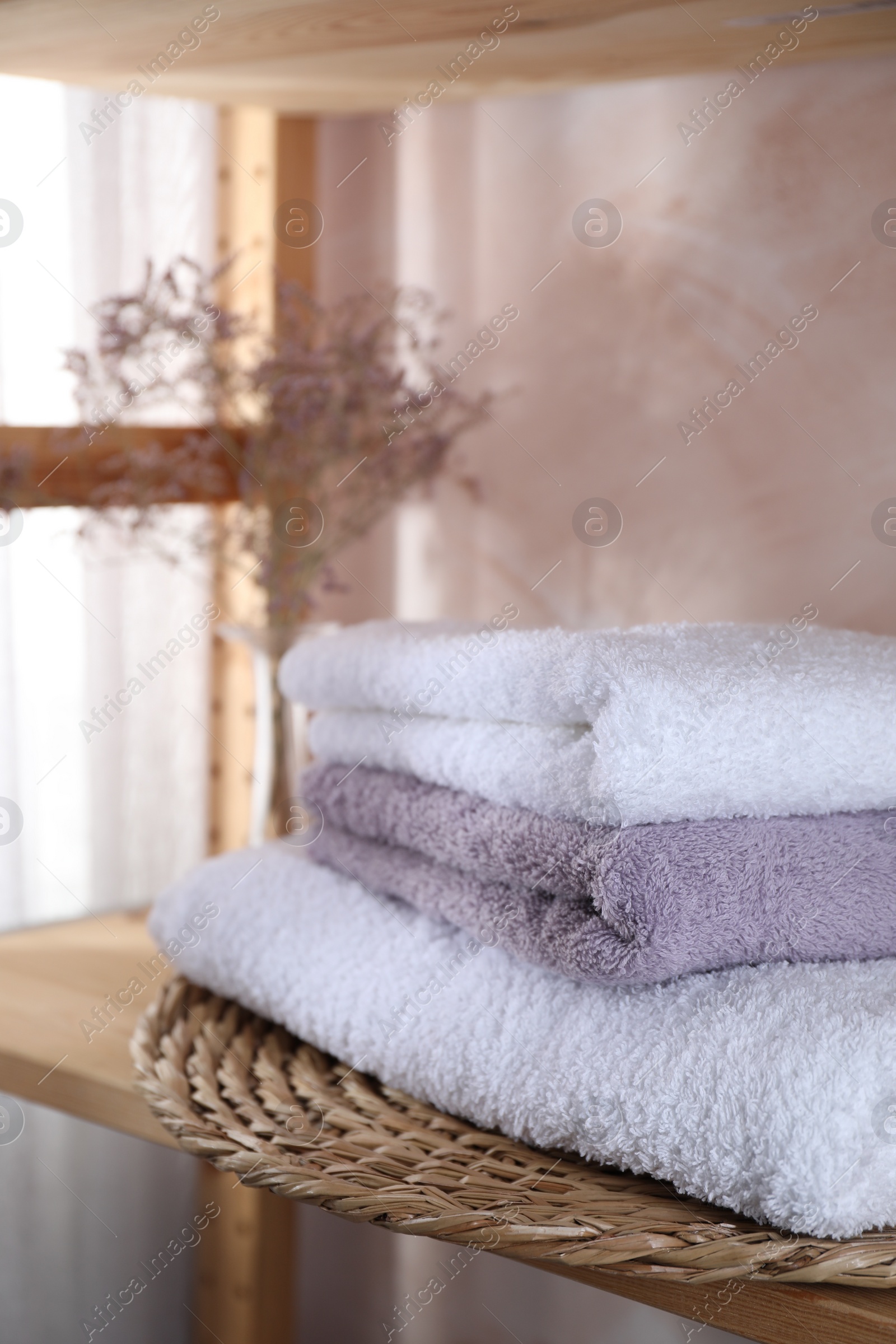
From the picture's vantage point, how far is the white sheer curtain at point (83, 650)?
2.52 ft

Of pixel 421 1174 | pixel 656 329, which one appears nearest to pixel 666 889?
pixel 421 1174

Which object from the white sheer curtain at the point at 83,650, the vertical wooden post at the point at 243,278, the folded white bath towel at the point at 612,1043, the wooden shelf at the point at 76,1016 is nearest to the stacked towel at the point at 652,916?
the folded white bath towel at the point at 612,1043

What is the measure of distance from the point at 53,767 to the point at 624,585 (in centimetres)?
42

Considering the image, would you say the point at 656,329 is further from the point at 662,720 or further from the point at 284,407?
the point at 662,720

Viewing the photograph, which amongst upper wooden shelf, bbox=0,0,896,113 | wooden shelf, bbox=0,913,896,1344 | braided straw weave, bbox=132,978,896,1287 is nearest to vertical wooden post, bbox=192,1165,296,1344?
wooden shelf, bbox=0,913,896,1344

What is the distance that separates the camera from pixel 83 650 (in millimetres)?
933

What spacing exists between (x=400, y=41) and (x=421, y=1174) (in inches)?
22.7

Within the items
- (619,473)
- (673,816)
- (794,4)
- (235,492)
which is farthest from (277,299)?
(673,816)

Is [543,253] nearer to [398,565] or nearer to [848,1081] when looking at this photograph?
[398,565]

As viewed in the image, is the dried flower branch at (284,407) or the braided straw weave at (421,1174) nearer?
Result: the braided straw weave at (421,1174)

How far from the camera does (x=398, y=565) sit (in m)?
1.02

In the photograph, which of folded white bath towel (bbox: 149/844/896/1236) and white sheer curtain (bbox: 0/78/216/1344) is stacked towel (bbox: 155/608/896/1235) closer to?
folded white bath towel (bbox: 149/844/896/1236)

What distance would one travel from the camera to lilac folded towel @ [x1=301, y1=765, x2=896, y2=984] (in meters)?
0.50

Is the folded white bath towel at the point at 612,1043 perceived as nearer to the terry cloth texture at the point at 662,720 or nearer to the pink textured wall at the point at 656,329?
the terry cloth texture at the point at 662,720
